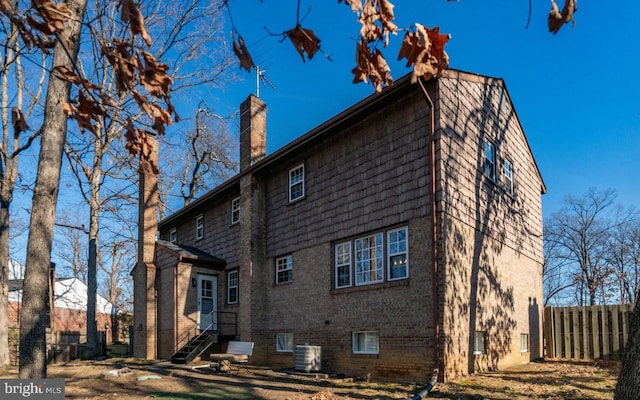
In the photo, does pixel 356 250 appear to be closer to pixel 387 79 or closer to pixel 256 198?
pixel 256 198

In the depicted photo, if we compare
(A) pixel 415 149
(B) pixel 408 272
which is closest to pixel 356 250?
(B) pixel 408 272

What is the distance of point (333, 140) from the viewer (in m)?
15.2

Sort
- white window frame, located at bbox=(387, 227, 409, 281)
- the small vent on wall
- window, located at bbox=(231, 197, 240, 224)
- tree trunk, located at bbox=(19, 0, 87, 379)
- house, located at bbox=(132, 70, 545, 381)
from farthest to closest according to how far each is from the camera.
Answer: window, located at bbox=(231, 197, 240, 224)
the small vent on wall
white window frame, located at bbox=(387, 227, 409, 281)
house, located at bbox=(132, 70, 545, 381)
tree trunk, located at bbox=(19, 0, 87, 379)

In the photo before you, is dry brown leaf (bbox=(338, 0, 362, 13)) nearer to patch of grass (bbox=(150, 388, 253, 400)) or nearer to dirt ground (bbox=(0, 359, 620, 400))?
dirt ground (bbox=(0, 359, 620, 400))

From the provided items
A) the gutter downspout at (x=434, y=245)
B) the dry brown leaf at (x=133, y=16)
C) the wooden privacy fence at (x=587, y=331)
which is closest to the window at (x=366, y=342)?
the gutter downspout at (x=434, y=245)

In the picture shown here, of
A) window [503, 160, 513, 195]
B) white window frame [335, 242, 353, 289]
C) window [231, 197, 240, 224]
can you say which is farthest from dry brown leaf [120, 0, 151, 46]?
window [231, 197, 240, 224]

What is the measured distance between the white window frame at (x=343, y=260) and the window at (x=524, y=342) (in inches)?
237

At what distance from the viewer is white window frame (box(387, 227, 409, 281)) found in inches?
489

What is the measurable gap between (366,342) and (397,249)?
8.52ft

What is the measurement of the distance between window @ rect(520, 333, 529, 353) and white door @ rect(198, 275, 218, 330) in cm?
1061

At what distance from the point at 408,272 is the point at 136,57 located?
923 cm

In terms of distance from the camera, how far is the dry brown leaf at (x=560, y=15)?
3.40 m

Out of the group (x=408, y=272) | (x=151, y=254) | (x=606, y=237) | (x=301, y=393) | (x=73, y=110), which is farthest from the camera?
(x=606, y=237)

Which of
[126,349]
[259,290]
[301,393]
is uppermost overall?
[259,290]
